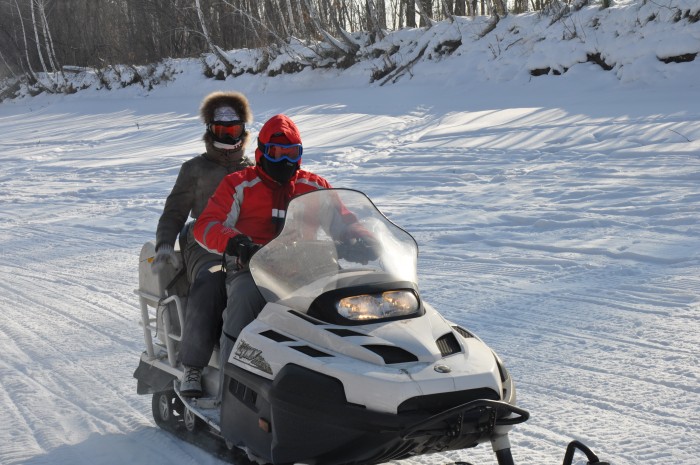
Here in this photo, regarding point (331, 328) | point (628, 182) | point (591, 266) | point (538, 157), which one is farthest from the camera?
point (538, 157)

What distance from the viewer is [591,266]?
19.7 ft

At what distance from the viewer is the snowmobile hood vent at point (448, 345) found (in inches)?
115

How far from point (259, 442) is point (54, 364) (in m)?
2.37

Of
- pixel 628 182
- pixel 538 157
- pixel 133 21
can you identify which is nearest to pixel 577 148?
pixel 538 157

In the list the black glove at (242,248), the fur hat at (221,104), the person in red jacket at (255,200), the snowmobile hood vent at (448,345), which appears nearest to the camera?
the snowmobile hood vent at (448,345)


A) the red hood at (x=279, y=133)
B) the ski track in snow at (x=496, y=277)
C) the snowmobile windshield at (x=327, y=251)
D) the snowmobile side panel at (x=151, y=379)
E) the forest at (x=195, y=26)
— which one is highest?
the forest at (x=195, y=26)

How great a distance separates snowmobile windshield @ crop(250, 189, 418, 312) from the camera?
3135 mm

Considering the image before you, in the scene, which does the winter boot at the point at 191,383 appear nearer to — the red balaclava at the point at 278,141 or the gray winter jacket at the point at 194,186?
the gray winter jacket at the point at 194,186

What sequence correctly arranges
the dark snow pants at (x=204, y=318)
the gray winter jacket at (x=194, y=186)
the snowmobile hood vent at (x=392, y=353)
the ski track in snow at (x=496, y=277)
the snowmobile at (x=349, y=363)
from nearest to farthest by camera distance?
1. the snowmobile at (x=349, y=363)
2. the snowmobile hood vent at (x=392, y=353)
3. the dark snow pants at (x=204, y=318)
4. the ski track in snow at (x=496, y=277)
5. the gray winter jacket at (x=194, y=186)

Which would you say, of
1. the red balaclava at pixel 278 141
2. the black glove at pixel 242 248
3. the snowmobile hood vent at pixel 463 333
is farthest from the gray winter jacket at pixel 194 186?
the snowmobile hood vent at pixel 463 333

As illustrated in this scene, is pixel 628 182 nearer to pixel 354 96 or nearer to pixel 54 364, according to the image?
pixel 54 364

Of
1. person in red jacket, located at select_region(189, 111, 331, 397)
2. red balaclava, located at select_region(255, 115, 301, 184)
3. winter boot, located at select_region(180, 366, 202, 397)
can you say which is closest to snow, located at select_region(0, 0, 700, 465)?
winter boot, located at select_region(180, 366, 202, 397)

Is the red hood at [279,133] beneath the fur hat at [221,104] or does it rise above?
beneath

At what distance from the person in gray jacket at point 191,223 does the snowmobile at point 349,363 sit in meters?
0.30
